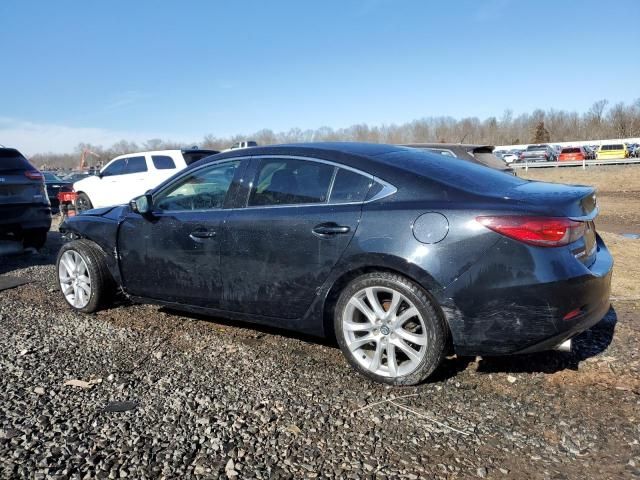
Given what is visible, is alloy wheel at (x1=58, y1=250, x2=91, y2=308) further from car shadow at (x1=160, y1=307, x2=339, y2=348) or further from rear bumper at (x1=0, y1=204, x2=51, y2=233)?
rear bumper at (x1=0, y1=204, x2=51, y2=233)

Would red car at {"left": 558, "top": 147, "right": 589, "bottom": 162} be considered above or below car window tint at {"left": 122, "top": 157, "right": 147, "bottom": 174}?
below

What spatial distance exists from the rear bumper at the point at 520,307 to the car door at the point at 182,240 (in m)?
1.90

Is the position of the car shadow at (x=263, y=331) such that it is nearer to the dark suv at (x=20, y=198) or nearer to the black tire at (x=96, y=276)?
the black tire at (x=96, y=276)

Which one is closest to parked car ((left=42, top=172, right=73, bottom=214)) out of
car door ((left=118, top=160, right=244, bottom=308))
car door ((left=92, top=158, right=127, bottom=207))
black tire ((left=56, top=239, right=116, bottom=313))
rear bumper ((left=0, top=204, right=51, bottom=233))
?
car door ((left=92, top=158, right=127, bottom=207))

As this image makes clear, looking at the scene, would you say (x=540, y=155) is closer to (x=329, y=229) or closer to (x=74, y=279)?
(x=74, y=279)

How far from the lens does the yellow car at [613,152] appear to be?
1842 inches

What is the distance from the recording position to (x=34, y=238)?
26.4ft

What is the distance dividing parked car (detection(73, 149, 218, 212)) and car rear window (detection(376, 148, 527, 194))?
9.60 m

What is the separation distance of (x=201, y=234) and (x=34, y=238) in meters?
5.20

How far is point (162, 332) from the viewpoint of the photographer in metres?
4.48

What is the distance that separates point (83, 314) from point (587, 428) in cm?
429

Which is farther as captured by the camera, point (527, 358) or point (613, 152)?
point (613, 152)

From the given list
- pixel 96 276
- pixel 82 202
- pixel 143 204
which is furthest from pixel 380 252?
pixel 82 202

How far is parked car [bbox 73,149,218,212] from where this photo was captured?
42.3 ft
